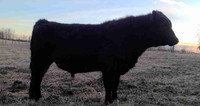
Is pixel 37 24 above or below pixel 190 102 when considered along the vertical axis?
above

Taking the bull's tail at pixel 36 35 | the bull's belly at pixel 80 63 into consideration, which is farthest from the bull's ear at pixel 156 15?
the bull's tail at pixel 36 35

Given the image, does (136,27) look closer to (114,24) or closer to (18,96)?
(114,24)

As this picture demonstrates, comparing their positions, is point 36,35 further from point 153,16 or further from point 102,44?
point 153,16

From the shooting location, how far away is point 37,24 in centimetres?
830

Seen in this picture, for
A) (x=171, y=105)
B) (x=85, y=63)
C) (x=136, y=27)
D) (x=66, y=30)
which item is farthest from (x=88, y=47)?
(x=171, y=105)

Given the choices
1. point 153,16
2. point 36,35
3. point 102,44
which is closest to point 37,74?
point 36,35

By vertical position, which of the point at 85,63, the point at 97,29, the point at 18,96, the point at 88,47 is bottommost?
the point at 18,96

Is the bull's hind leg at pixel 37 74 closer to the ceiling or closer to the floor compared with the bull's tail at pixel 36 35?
closer to the floor

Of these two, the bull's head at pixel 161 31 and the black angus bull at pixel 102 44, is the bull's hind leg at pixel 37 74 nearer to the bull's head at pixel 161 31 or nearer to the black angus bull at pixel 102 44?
the black angus bull at pixel 102 44

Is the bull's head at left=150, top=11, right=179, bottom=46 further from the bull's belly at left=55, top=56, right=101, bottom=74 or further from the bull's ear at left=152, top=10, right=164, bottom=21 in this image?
the bull's belly at left=55, top=56, right=101, bottom=74

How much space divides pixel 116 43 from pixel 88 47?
2.55 ft

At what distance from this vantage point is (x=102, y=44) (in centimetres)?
710

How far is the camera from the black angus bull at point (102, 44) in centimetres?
702

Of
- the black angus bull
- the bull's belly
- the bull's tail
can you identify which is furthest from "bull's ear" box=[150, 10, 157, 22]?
the bull's tail
